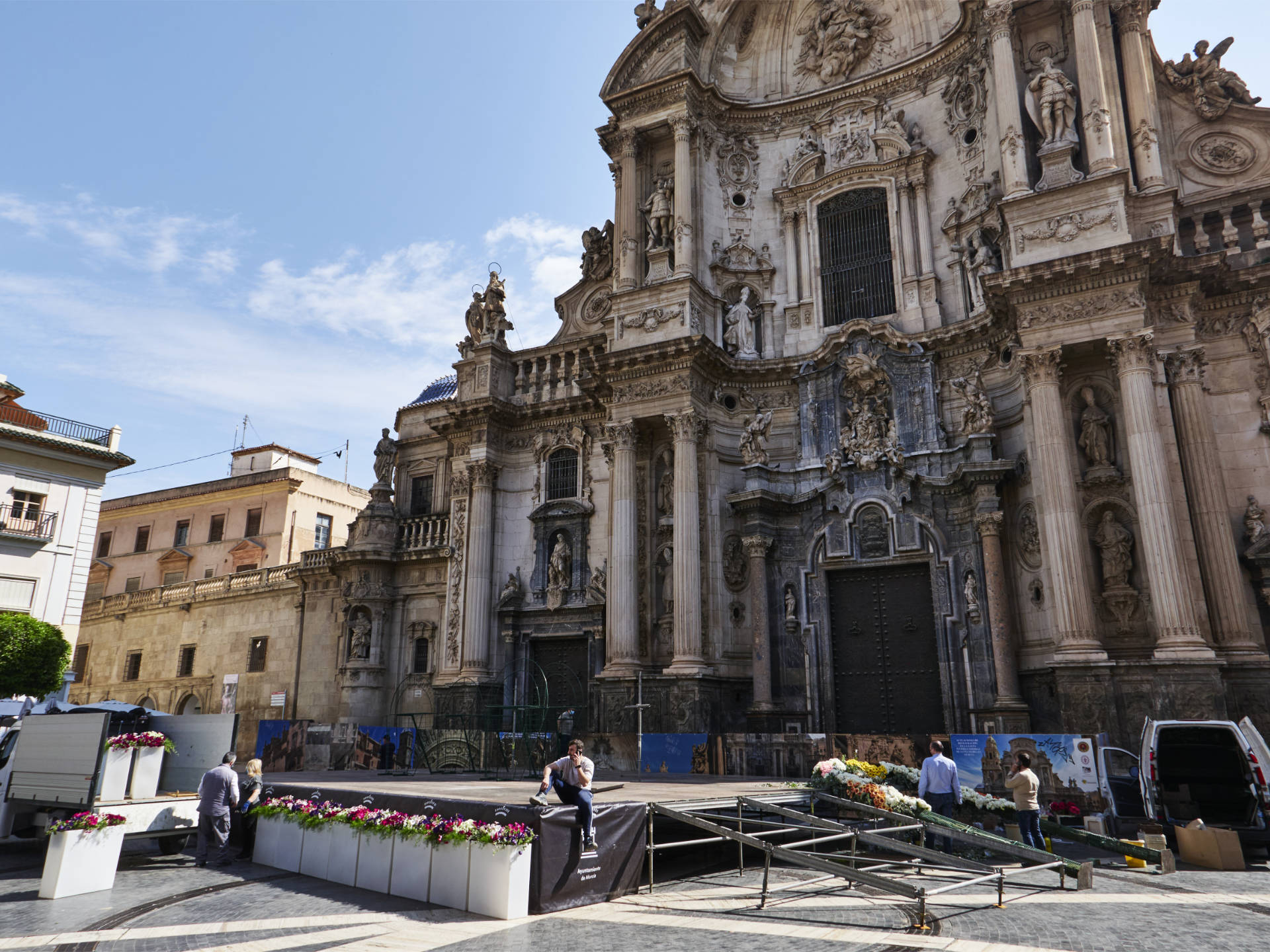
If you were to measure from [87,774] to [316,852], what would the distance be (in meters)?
3.73

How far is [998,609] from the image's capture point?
853 inches

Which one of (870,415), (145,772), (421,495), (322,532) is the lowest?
(145,772)

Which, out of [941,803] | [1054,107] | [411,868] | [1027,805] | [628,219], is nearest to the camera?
[411,868]

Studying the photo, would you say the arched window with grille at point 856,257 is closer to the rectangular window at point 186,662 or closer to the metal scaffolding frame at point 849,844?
the metal scaffolding frame at point 849,844

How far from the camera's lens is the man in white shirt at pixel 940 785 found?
14234 millimetres

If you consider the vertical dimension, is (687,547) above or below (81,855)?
above

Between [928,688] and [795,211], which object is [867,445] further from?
[795,211]

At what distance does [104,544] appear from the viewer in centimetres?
5356

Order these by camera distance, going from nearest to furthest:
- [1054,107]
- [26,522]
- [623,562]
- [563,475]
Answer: [1054,107], [623,562], [563,475], [26,522]

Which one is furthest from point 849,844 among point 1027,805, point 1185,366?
point 1185,366

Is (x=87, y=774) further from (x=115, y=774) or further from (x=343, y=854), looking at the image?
(x=343, y=854)

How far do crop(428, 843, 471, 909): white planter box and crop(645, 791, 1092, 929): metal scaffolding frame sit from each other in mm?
2511

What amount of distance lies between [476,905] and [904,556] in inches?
650

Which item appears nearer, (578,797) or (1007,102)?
(578,797)
